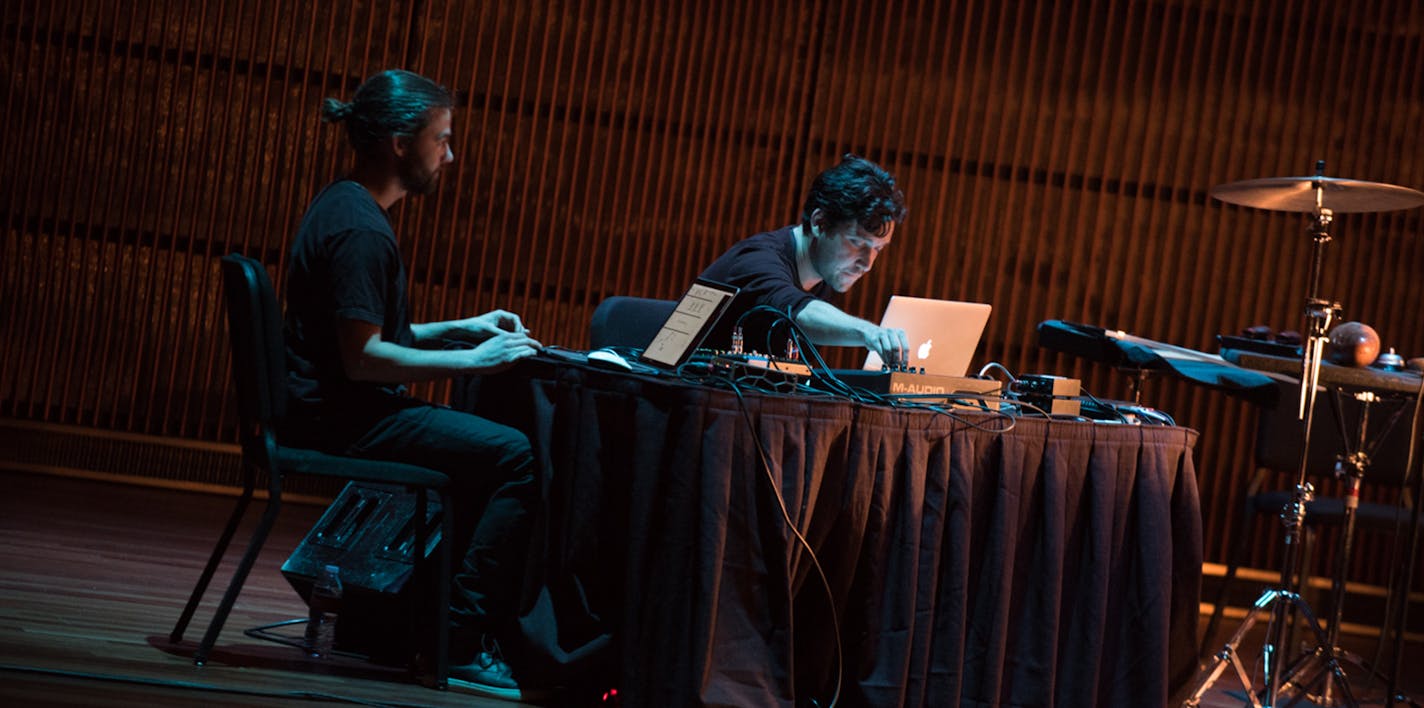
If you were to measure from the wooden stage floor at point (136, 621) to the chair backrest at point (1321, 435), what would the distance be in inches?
29.4

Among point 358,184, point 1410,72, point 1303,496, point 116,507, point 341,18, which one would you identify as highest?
point 1410,72

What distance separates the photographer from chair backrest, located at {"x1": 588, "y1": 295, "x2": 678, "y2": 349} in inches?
147

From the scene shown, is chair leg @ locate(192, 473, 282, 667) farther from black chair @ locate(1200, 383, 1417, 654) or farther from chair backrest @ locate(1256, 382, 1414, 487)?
chair backrest @ locate(1256, 382, 1414, 487)

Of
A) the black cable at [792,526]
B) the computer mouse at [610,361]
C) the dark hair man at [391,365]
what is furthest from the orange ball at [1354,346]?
the dark hair man at [391,365]

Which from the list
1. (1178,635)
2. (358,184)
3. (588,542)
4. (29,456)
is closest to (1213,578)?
(1178,635)

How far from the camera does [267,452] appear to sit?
276 cm

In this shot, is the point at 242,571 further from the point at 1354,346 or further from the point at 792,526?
the point at 1354,346

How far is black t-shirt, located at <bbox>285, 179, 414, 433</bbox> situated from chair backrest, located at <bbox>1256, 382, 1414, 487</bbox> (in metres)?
3.32

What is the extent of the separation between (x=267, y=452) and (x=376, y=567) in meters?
0.51

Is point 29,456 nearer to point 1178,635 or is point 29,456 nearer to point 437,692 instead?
point 437,692

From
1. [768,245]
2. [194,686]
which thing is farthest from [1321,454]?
[194,686]

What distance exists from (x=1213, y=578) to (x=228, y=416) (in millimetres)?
4611

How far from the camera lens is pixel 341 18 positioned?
5.96 meters

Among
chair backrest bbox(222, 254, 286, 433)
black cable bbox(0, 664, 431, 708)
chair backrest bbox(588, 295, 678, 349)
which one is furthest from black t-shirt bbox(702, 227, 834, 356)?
black cable bbox(0, 664, 431, 708)
